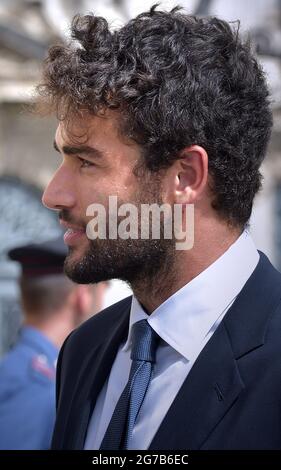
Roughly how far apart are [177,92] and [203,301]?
1.54 ft

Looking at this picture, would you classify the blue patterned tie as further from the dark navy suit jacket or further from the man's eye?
the man's eye

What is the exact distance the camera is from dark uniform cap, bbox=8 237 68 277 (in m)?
3.63

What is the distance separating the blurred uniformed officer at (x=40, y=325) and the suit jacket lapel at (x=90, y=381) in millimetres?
1056

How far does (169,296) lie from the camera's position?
2092mm

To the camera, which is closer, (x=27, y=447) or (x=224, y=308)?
(x=224, y=308)

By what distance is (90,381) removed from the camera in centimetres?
218

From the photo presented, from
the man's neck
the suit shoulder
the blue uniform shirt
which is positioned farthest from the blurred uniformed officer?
the man's neck

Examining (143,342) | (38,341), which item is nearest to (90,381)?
(143,342)

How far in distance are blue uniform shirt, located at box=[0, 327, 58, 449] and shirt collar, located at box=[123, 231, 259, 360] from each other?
49.6 inches

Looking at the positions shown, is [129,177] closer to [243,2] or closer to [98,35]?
[98,35]

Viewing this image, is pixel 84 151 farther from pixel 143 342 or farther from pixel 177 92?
pixel 143 342

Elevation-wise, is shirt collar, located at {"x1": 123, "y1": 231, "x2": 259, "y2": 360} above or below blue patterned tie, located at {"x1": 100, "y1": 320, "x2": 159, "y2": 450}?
above

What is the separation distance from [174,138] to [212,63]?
188 millimetres
